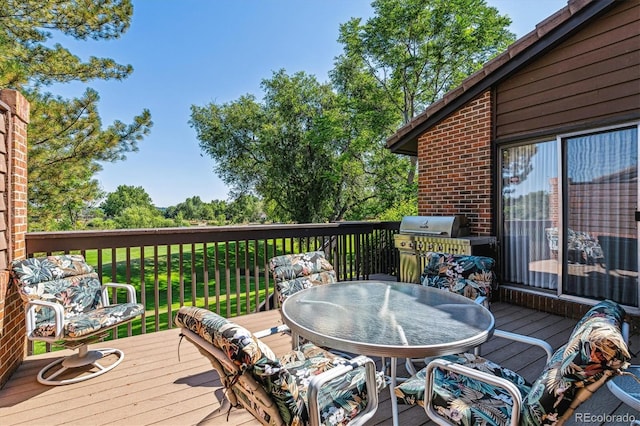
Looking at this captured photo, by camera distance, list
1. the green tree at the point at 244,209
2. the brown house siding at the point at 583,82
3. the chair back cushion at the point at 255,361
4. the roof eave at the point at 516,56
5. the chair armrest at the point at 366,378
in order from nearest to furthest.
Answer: the chair back cushion at the point at 255,361 < the chair armrest at the point at 366,378 < the brown house siding at the point at 583,82 < the roof eave at the point at 516,56 < the green tree at the point at 244,209

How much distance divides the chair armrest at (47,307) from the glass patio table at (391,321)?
169 cm

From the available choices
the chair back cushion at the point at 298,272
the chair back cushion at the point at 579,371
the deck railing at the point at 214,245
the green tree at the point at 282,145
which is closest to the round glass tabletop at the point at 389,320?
the chair back cushion at the point at 298,272

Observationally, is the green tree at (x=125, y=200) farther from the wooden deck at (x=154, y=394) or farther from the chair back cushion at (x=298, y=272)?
the chair back cushion at (x=298, y=272)

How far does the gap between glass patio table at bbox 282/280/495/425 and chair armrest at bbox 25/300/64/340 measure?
169 cm

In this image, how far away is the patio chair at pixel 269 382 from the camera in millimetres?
1167

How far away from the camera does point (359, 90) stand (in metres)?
13.3

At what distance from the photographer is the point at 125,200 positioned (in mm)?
19734

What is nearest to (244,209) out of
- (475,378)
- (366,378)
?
(366,378)

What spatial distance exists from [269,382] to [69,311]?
2489 mm

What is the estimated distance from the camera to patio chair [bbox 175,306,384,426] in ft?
3.83

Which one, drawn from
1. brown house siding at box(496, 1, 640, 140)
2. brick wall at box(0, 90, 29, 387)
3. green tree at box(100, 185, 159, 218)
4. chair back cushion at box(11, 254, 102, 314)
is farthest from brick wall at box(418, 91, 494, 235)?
green tree at box(100, 185, 159, 218)

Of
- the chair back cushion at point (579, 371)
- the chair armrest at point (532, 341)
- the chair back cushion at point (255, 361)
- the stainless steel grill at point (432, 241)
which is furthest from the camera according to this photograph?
the stainless steel grill at point (432, 241)

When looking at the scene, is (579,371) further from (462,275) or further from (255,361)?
(462,275)

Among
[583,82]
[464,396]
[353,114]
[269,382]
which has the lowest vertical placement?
[464,396]
